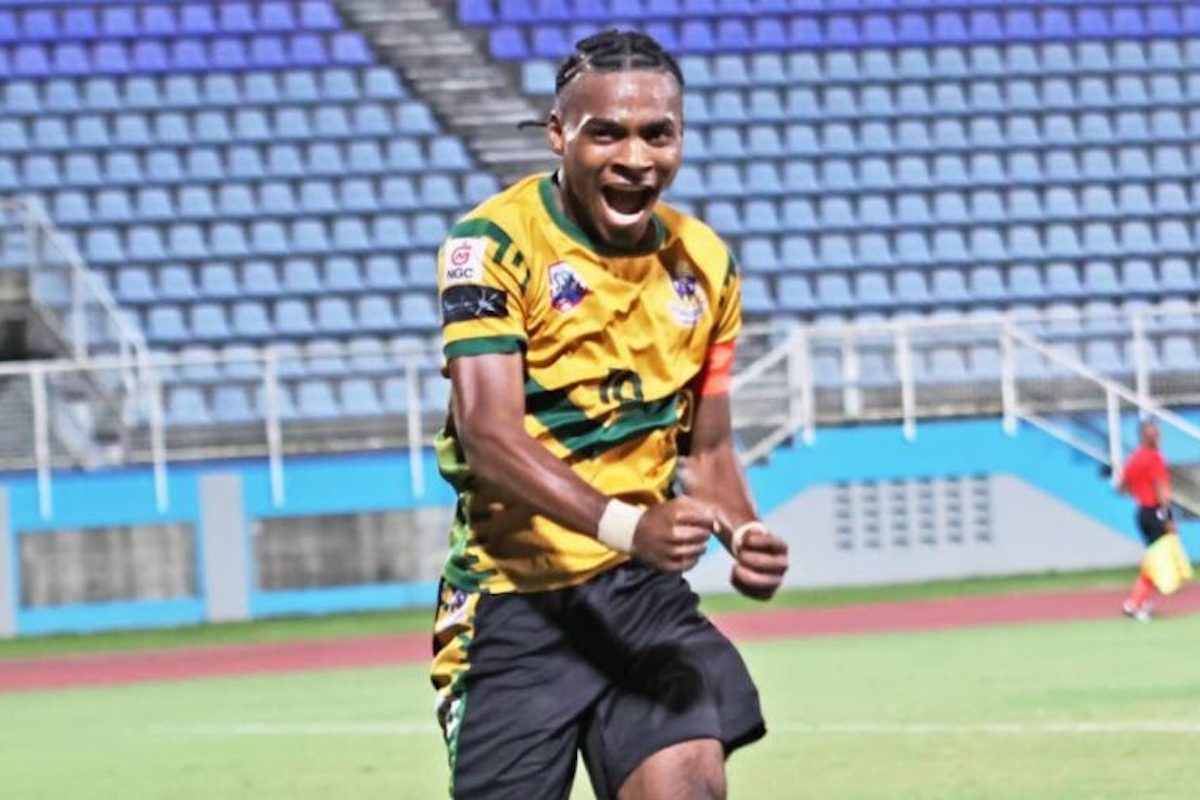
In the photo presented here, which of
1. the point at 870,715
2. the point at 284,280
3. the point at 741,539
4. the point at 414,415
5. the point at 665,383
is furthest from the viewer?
the point at 284,280

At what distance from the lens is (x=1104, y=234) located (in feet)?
93.6

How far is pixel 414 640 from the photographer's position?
2094cm

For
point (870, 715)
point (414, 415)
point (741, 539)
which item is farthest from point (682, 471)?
point (414, 415)

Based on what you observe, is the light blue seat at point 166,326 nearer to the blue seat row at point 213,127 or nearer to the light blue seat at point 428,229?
the blue seat row at point 213,127

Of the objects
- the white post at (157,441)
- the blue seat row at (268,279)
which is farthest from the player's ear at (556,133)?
the blue seat row at (268,279)

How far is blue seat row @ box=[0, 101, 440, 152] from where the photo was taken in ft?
90.1

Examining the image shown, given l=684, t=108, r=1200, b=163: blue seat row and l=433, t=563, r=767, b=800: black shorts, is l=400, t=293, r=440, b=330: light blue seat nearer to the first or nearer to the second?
l=684, t=108, r=1200, b=163: blue seat row

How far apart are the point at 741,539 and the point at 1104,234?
24042 mm

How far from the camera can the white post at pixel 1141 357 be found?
2425cm

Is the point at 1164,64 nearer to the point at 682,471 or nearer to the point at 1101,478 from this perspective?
the point at 1101,478

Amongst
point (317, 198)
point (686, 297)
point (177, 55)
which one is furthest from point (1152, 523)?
point (686, 297)

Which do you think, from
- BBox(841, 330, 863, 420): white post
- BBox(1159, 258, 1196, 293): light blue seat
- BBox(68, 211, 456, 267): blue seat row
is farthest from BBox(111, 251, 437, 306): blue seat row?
BBox(1159, 258, 1196, 293): light blue seat

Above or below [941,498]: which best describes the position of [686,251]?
above

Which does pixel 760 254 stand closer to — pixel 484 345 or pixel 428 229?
pixel 428 229
